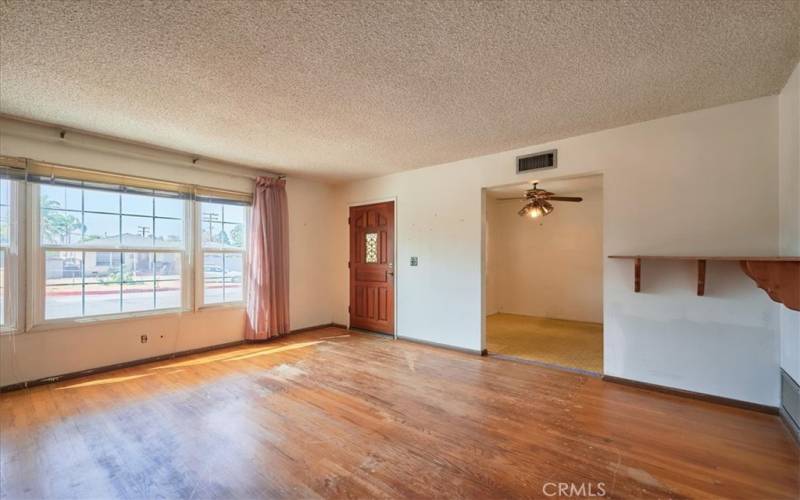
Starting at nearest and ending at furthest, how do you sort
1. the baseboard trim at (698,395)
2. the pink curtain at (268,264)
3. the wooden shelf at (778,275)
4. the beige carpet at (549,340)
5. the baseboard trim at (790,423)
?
the wooden shelf at (778,275), the baseboard trim at (790,423), the baseboard trim at (698,395), the beige carpet at (549,340), the pink curtain at (268,264)

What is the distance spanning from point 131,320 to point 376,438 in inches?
130

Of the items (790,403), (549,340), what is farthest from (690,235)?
(549,340)

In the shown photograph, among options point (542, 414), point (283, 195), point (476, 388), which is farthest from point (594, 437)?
point (283, 195)

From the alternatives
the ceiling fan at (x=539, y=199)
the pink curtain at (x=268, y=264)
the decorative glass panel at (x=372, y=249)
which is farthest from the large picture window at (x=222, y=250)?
the ceiling fan at (x=539, y=199)

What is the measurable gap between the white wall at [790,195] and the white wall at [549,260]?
330 cm

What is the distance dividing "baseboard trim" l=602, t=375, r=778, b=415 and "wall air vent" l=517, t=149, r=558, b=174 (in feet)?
7.61

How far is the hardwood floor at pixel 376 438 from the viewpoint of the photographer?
184 centimetres

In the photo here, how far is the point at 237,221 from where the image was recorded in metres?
4.83

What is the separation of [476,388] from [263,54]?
10.5 ft

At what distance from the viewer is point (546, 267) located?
6.91 metres

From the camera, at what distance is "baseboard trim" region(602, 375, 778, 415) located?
2665mm

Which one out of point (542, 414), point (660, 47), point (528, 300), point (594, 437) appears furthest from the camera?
point (528, 300)

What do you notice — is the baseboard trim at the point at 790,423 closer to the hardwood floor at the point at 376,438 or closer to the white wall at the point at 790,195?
the hardwood floor at the point at 376,438

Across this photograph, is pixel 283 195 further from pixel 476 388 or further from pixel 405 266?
pixel 476 388
